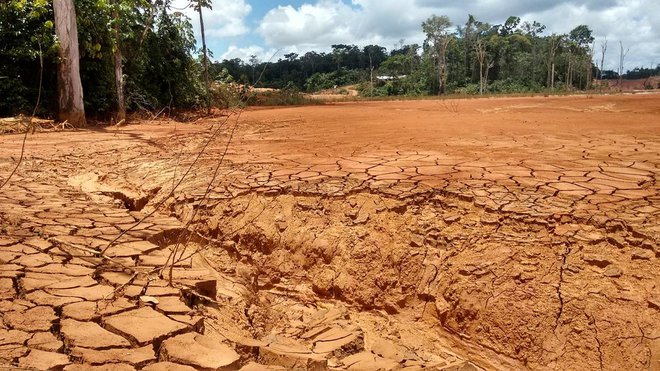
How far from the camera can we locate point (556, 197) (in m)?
3.22

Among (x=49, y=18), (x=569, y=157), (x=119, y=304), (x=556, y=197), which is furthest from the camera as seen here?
(x=49, y=18)

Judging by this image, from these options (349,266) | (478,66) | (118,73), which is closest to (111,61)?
(118,73)

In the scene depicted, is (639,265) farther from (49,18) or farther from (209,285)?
(49,18)

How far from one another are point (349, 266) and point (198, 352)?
4.53 ft

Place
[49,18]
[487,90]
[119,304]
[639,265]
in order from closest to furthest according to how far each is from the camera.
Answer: [119,304] < [639,265] < [49,18] < [487,90]

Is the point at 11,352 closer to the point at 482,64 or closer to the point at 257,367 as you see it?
the point at 257,367

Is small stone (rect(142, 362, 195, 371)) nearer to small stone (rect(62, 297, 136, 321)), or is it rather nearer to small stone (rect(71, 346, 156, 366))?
small stone (rect(71, 346, 156, 366))

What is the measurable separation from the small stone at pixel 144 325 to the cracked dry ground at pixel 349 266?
0.01m

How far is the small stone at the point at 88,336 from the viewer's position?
1.81m

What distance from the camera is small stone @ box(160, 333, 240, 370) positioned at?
1.80 m

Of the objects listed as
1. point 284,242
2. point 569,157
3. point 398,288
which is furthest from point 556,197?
point 284,242

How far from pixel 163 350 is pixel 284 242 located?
5.23 ft

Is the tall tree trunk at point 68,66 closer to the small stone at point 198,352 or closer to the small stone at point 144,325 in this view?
the small stone at point 144,325

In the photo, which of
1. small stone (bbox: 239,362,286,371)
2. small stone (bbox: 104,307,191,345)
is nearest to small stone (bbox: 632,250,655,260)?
small stone (bbox: 239,362,286,371)
